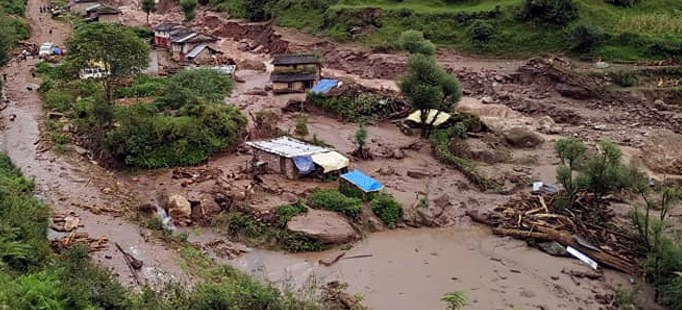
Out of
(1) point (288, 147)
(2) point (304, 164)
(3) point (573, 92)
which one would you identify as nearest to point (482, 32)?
(3) point (573, 92)

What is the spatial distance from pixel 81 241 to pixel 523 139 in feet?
81.6

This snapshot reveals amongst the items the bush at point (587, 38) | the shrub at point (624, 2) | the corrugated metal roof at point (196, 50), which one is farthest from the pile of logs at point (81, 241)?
the shrub at point (624, 2)

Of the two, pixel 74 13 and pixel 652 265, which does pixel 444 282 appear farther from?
pixel 74 13

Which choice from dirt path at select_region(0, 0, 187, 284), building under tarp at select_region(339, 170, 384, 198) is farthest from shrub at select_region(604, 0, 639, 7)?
dirt path at select_region(0, 0, 187, 284)

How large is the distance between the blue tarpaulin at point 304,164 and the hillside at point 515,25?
2603 cm

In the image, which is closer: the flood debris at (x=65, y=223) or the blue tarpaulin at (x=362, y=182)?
the flood debris at (x=65, y=223)

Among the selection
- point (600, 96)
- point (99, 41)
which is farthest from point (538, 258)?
point (99, 41)

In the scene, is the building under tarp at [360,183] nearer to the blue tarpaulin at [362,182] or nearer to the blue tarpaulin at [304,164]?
the blue tarpaulin at [362,182]

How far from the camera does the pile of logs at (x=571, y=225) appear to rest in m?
22.8

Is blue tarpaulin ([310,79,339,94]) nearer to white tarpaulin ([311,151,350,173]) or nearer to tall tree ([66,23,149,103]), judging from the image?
tall tree ([66,23,149,103])

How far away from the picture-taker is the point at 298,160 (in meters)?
29.0

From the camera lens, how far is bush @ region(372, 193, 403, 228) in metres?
25.5

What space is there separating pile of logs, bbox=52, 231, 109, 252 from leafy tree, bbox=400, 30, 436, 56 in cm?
2569

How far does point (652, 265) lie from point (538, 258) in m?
4.02
